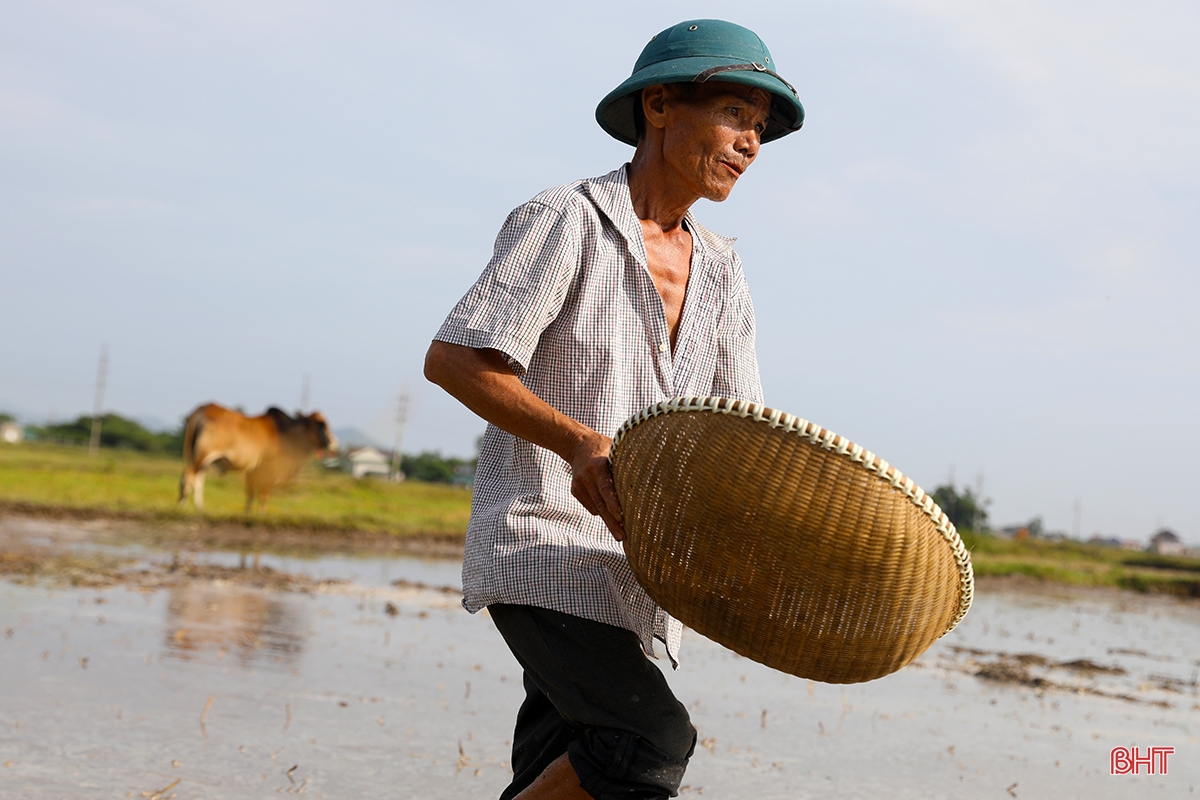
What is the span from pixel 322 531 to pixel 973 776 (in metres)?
11.4

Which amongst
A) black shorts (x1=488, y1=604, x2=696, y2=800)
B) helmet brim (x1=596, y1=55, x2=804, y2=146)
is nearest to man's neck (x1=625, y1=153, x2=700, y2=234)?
helmet brim (x1=596, y1=55, x2=804, y2=146)

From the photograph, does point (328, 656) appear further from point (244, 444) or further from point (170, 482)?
point (170, 482)

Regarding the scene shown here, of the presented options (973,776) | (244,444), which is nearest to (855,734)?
(973,776)

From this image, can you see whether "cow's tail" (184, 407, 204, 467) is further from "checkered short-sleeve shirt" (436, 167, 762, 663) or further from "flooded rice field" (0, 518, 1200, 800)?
"checkered short-sleeve shirt" (436, 167, 762, 663)

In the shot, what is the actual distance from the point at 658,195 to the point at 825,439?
3.01ft

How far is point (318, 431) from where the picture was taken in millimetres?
17812

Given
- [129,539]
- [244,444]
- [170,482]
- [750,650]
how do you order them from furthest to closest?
[170,482], [244,444], [129,539], [750,650]

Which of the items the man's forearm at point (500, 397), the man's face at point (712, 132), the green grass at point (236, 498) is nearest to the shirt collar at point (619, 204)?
the man's face at point (712, 132)

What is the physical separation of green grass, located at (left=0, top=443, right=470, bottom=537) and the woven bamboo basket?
13615 mm

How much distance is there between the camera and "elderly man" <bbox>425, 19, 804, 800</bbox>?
2.17 meters

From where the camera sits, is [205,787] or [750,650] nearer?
[750,650]

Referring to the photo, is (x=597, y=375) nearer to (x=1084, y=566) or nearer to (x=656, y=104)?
(x=656, y=104)

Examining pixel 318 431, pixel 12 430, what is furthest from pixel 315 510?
pixel 12 430

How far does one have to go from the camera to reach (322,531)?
49.6 feet
